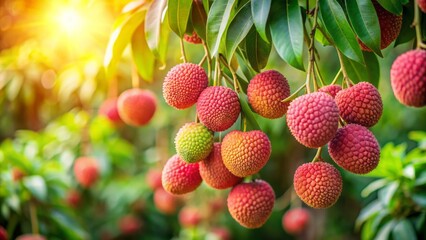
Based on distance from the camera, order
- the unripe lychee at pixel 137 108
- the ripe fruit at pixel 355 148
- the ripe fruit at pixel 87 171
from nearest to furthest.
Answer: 1. the ripe fruit at pixel 355 148
2. the unripe lychee at pixel 137 108
3. the ripe fruit at pixel 87 171

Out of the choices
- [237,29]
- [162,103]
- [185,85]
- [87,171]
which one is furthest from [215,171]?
[162,103]

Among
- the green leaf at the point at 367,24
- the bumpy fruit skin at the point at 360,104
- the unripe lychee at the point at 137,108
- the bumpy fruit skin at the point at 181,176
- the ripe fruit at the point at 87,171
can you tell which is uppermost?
the green leaf at the point at 367,24

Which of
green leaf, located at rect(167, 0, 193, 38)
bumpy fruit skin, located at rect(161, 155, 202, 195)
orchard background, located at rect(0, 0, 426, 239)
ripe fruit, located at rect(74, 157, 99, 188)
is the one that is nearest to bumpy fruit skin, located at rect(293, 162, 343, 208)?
orchard background, located at rect(0, 0, 426, 239)

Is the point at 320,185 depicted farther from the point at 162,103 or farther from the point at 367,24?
the point at 162,103

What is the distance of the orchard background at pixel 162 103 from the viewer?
912 millimetres

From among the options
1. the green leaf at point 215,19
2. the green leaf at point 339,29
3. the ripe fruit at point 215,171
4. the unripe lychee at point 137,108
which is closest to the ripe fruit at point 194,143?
the ripe fruit at point 215,171

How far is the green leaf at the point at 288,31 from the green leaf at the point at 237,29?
0.05m

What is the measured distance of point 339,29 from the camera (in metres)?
0.87

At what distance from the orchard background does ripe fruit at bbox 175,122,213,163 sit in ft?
0.26

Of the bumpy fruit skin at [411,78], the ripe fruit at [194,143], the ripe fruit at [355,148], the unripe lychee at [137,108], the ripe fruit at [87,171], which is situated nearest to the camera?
the bumpy fruit skin at [411,78]

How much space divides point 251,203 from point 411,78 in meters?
0.42

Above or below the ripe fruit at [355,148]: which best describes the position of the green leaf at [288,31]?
above

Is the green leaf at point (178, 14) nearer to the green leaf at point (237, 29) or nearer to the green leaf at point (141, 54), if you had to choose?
the green leaf at point (237, 29)

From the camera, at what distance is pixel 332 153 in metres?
0.87
